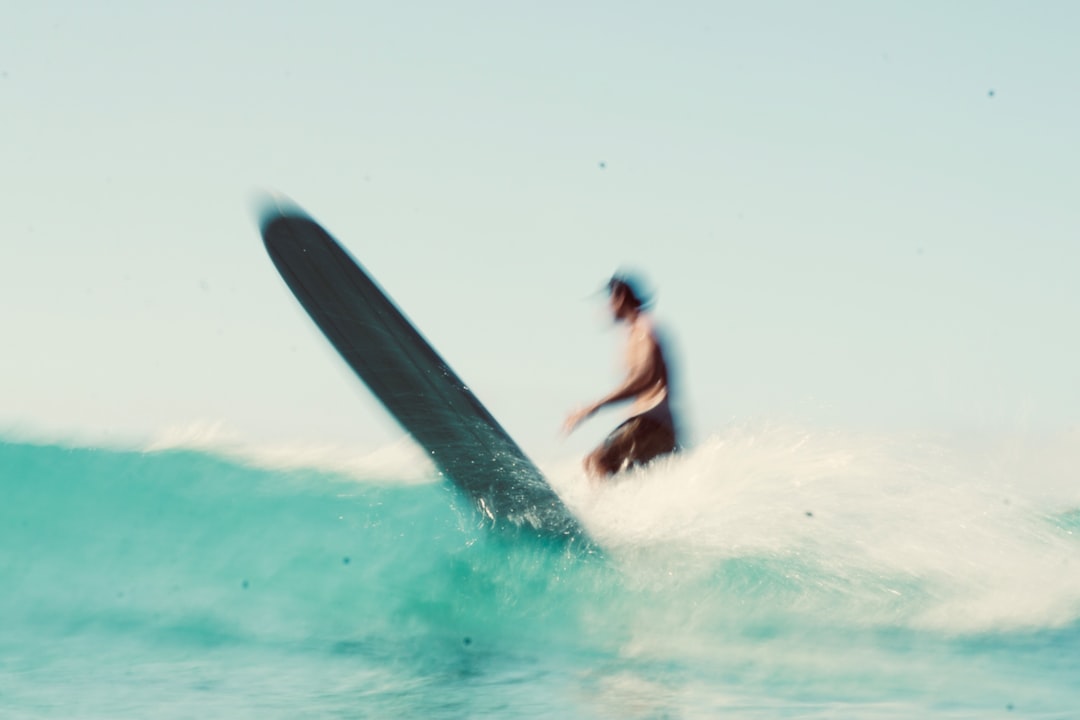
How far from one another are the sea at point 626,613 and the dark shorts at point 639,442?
85 millimetres

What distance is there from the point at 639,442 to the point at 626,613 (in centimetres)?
81

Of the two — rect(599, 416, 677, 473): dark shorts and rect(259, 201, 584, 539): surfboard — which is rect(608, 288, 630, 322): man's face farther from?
rect(259, 201, 584, 539): surfboard

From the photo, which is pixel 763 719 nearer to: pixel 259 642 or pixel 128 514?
pixel 259 642

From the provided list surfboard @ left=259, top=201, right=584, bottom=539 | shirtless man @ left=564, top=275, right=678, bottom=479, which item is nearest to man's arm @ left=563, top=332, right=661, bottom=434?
shirtless man @ left=564, top=275, right=678, bottom=479

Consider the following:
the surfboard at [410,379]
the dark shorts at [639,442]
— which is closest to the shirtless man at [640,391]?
the dark shorts at [639,442]

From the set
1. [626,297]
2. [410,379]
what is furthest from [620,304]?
[410,379]

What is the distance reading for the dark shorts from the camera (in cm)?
507

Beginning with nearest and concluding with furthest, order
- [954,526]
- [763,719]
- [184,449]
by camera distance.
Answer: [763,719], [954,526], [184,449]

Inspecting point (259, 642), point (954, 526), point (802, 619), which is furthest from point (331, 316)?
point (954, 526)

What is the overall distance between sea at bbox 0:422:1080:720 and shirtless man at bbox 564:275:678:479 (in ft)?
0.41

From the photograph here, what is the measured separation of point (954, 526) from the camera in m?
5.21

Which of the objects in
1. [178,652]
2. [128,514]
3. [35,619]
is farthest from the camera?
[128,514]

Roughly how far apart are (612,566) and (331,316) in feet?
6.34

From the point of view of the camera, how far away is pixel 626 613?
502 cm
